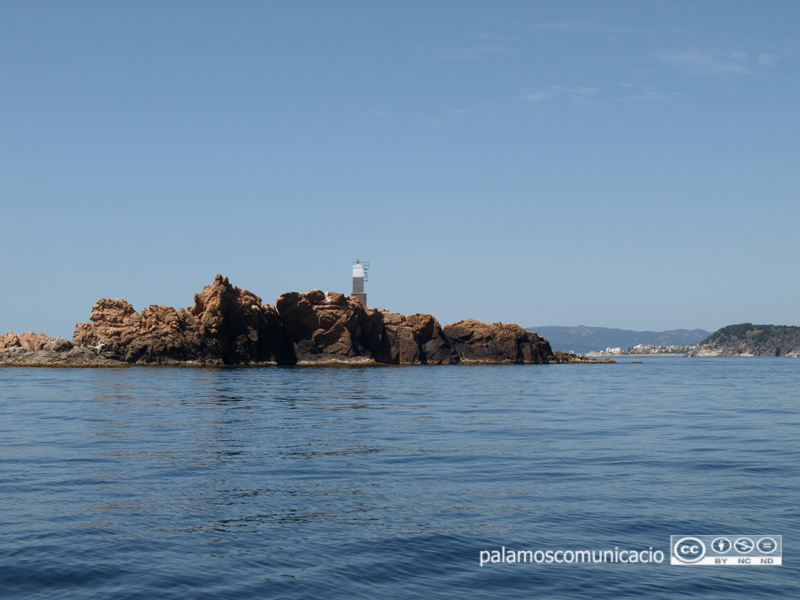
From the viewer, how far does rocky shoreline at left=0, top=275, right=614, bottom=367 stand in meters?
82.8

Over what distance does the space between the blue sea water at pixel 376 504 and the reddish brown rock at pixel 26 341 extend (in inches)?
2641

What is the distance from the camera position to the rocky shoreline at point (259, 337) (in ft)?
272

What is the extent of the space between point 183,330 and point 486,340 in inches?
1953

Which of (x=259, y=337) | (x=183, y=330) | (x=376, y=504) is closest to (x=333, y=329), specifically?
(x=259, y=337)

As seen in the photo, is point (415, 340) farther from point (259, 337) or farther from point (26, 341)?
point (26, 341)

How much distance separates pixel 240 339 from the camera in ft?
291

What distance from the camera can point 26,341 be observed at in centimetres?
8625

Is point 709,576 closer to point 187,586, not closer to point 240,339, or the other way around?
point 187,586

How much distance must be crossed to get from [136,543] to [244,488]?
3640mm

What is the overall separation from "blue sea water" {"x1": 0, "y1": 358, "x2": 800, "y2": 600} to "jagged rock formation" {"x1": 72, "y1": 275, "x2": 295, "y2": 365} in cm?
5999

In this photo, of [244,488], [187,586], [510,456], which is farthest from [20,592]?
[510,456]

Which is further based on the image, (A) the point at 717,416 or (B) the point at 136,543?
(A) the point at 717,416

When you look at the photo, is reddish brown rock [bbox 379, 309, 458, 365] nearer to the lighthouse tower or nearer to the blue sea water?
the lighthouse tower

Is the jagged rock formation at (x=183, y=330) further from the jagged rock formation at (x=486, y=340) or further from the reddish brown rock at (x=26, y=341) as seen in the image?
the jagged rock formation at (x=486, y=340)
